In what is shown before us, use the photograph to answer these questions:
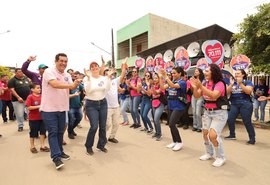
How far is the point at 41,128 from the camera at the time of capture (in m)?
4.74

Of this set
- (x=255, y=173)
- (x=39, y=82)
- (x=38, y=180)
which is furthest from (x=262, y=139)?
(x=39, y=82)

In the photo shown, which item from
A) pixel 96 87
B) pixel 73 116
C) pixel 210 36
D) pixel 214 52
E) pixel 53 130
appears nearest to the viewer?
pixel 53 130

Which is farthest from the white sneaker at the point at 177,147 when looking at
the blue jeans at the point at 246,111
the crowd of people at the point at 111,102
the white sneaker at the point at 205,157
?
the blue jeans at the point at 246,111

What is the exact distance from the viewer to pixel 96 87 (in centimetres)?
427

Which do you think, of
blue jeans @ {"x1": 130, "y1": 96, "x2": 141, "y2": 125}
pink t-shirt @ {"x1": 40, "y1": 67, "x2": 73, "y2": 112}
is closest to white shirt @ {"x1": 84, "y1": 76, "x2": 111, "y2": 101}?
pink t-shirt @ {"x1": 40, "y1": 67, "x2": 73, "y2": 112}

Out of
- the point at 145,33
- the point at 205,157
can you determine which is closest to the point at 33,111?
the point at 205,157

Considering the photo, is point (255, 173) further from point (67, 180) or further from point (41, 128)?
point (41, 128)

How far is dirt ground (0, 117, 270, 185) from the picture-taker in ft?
10.7

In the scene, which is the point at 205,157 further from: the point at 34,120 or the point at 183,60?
the point at 183,60

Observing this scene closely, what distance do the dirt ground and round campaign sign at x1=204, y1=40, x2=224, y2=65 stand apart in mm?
2726

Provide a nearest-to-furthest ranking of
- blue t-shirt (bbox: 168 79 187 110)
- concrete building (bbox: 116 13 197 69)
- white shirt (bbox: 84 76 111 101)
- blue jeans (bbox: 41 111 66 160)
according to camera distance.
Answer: blue jeans (bbox: 41 111 66 160) → white shirt (bbox: 84 76 111 101) → blue t-shirt (bbox: 168 79 187 110) → concrete building (bbox: 116 13 197 69)

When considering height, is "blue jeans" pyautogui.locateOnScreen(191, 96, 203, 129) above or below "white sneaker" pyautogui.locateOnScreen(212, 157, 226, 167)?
above

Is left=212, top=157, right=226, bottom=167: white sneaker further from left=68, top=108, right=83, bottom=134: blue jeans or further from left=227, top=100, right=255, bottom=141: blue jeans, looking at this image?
left=68, top=108, right=83, bottom=134: blue jeans

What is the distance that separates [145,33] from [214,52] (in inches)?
620
